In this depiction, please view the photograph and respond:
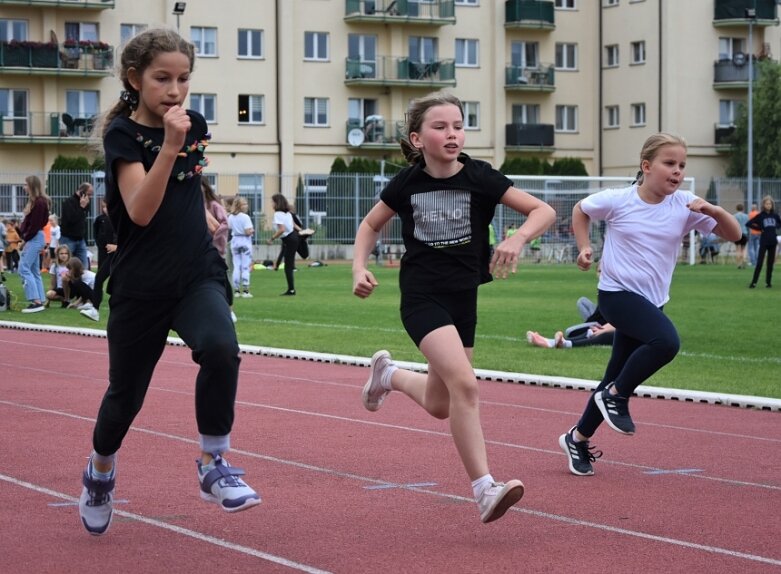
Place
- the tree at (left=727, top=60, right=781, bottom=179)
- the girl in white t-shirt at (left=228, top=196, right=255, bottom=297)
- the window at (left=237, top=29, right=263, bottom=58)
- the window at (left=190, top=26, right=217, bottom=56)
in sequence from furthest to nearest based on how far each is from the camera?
the tree at (left=727, top=60, right=781, bottom=179) → the window at (left=237, top=29, right=263, bottom=58) → the window at (left=190, top=26, right=217, bottom=56) → the girl in white t-shirt at (left=228, top=196, right=255, bottom=297)

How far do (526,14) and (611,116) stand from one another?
22.5ft

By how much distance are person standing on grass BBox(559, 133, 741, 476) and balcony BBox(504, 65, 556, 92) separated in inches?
2357

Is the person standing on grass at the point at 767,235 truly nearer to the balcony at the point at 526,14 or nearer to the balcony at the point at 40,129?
the balcony at the point at 40,129

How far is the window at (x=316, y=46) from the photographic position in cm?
6375

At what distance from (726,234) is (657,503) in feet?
6.02

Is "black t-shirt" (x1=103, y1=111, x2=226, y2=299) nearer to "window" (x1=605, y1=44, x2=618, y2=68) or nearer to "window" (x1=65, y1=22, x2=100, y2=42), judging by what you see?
"window" (x1=65, y1=22, x2=100, y2=42)

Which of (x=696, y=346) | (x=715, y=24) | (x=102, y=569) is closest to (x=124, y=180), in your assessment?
(x=102, y=569)

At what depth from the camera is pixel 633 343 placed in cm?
819

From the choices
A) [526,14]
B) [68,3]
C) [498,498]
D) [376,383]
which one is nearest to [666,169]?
[376,383]

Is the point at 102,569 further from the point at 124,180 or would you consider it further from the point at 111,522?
the point at 124,180

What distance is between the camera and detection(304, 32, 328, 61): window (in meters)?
63.8

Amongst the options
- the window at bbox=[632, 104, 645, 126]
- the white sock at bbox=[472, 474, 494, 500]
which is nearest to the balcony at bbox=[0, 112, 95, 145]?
the window at bbox=[632, 104, 645, 126]

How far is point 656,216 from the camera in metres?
8.19

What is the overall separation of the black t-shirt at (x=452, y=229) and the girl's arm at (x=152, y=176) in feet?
5.00
